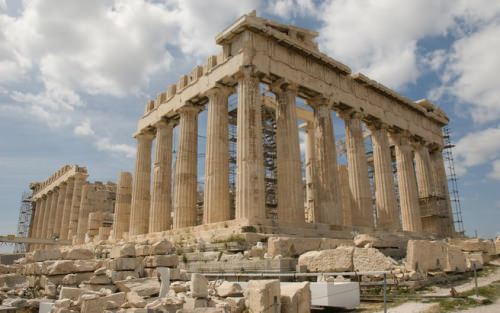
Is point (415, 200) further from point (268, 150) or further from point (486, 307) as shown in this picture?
point (486, 307)

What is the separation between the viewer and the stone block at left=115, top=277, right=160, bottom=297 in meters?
8.91

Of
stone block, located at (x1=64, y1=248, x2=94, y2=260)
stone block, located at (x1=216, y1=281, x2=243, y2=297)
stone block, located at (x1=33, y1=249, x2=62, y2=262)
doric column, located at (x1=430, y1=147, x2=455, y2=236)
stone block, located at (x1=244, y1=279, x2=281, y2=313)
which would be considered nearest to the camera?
stone block, located at (x1=244, y1=279, x2=281, y2=313)

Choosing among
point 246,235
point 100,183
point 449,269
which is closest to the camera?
point 449,269

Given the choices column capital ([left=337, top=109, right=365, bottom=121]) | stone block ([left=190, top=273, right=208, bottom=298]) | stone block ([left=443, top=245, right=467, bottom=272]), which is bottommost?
stone block ([left=190, top=273, right=208, bottom=298])

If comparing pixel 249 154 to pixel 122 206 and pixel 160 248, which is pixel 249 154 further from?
pixel 122 206

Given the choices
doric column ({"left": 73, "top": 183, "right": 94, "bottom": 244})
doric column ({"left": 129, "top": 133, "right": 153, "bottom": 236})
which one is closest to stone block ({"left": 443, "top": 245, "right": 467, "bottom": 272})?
doric column ({"left": 129, "top": 133, "right": 153, "bottom": 236})

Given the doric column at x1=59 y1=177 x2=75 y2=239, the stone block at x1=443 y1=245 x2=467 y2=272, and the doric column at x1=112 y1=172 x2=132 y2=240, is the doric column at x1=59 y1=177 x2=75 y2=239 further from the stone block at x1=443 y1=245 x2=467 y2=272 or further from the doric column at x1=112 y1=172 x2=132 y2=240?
the stone block at x1=443 y1=245 x2=467 y2=272

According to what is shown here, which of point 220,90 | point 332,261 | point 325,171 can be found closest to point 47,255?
point 332,261

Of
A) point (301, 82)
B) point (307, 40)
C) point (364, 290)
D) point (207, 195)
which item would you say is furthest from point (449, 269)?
point (307, 40)

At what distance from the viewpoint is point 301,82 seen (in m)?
21.5

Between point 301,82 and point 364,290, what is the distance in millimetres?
13813

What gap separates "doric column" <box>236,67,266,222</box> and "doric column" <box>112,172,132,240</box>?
13568mm

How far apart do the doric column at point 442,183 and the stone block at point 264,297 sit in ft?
90.9

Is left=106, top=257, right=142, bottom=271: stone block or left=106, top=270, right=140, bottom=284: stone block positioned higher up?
left=106, top=257, right=142, bottom=271: stone block
